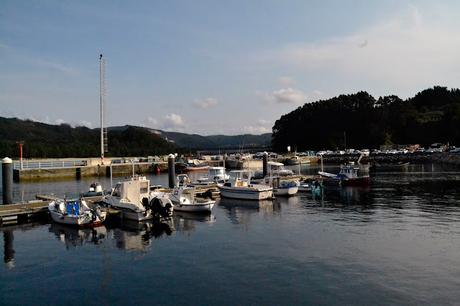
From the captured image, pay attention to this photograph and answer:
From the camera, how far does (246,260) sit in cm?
2408

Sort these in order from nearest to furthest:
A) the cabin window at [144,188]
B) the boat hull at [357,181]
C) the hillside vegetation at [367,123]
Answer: the cabin window at [144,188], the boat hull at [357,181], the hillside vegetation at [367,123]

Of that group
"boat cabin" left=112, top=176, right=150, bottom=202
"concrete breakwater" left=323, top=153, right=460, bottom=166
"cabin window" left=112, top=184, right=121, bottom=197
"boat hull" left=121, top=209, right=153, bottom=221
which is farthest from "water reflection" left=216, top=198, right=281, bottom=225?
"concrete breakwater" left=323, top=153, right=460, bottom=166

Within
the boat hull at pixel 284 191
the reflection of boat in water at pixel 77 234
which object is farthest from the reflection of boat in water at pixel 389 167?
the reflection of boat in water at pixel 77 234

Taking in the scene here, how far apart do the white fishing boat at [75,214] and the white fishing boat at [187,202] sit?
24.6 ft

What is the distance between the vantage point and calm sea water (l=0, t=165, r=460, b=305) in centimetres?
1888

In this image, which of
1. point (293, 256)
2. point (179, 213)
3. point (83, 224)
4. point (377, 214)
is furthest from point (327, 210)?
point (83, 224)

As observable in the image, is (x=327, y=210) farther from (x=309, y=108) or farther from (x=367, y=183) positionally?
(x=309, y=108)

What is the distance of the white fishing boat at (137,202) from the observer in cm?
3647

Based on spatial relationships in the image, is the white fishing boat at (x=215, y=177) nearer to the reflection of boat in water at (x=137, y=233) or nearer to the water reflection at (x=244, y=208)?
the water reflection at (x=244, y=208)

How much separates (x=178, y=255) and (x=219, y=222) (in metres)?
11.0

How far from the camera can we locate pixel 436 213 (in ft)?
125

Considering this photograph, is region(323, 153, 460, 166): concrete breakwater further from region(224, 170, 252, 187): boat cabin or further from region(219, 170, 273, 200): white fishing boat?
region(219, 170, 273, 200): white fishing boat

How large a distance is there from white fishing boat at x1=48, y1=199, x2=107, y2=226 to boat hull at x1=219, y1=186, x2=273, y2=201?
1786 centimetres

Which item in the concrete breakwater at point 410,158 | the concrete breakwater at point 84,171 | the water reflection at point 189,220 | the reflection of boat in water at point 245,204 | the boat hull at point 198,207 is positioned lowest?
the water reflection at point 189,220
